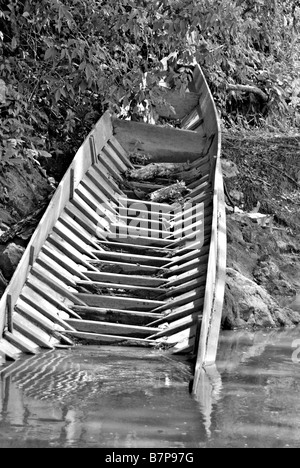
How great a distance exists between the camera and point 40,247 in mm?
9430

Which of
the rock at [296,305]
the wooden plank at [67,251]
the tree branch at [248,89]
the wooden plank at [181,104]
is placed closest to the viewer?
the wooden plank at [67,251]

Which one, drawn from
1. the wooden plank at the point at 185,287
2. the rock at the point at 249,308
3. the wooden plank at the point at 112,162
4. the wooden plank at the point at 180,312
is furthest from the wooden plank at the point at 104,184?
the wooden plank at the point at 180,312

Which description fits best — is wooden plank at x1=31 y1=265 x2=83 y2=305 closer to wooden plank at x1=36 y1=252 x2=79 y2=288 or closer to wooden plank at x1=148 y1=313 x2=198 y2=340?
wooden plank at x1=36 y1=252 x2=79 y2=288

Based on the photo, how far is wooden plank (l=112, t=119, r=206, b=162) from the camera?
43.8ft

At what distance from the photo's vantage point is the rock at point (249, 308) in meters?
10.5

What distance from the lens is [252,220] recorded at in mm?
13719

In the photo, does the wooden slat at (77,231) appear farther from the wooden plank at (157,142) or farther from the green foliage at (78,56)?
the wooden plank at (157,142)

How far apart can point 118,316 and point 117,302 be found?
0.71ft

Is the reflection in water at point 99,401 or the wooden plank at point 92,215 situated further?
the wooden plank at point 92,215

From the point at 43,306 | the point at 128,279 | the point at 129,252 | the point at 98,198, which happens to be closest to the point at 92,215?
the point at 98,198

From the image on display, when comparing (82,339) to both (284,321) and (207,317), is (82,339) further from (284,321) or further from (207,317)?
(284,321)

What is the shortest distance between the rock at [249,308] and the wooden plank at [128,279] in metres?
1.14

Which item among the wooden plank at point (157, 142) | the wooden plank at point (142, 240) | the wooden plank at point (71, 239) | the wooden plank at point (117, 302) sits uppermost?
the wooden plank at point (157, 142)

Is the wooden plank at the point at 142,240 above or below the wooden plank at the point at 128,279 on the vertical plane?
above
